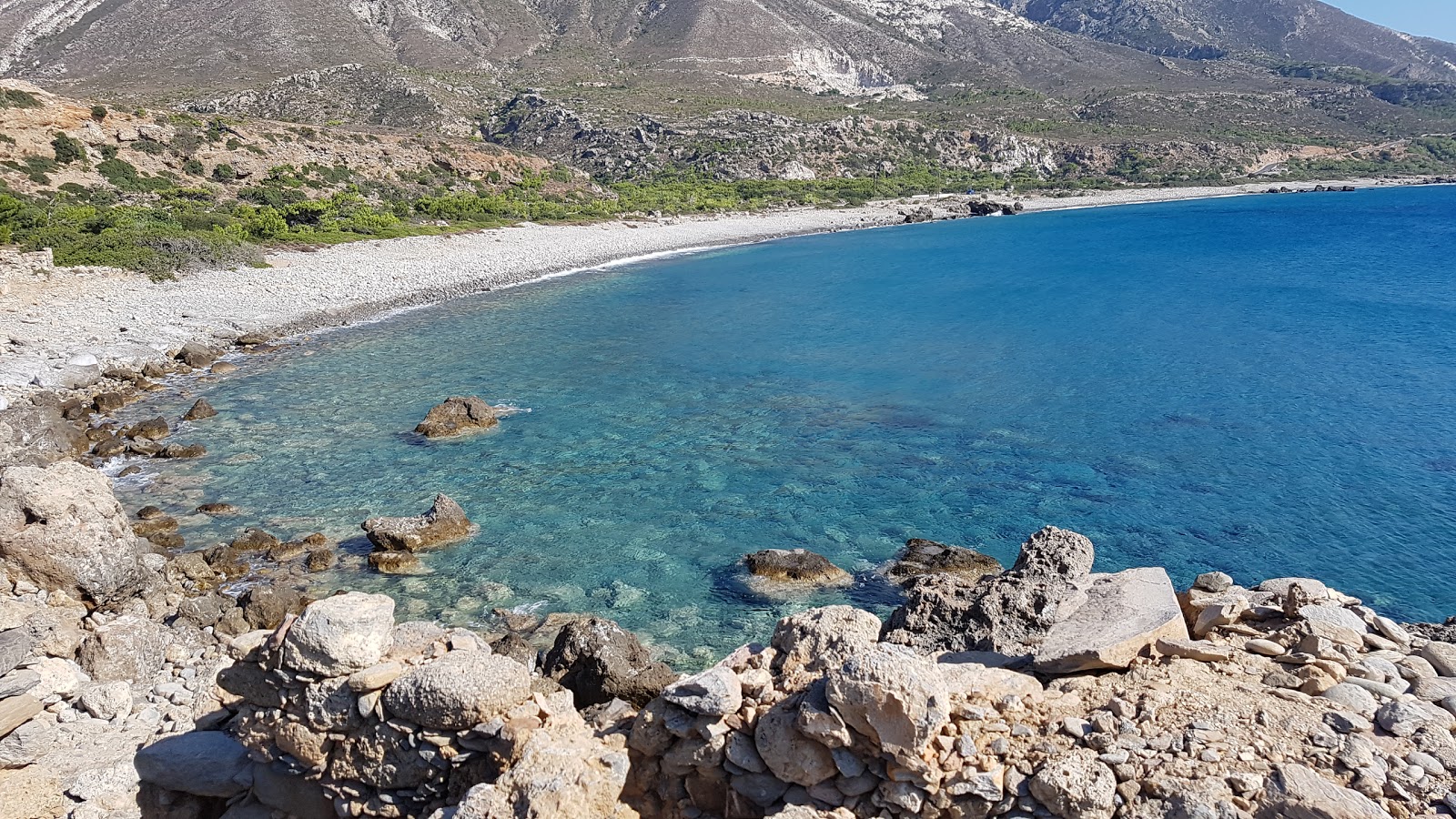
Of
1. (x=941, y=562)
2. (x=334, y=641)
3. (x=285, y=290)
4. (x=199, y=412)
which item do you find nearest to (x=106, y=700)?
(x=334, y=641)

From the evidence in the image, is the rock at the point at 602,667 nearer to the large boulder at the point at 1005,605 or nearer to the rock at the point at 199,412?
the large boulder at the point at 1005,605

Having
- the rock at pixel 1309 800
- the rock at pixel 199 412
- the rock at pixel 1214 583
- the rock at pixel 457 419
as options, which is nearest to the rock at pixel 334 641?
the rock at pixel 1309 800

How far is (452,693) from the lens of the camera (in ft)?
25.0

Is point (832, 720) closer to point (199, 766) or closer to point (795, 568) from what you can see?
point (199, 766)

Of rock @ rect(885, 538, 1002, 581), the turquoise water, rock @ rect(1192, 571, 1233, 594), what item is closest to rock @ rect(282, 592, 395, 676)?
the turquoise water

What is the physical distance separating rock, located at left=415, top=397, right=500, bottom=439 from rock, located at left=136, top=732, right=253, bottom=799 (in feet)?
52.6

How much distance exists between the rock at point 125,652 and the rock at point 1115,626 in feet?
37.9

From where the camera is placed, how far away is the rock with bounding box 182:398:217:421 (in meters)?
25.9

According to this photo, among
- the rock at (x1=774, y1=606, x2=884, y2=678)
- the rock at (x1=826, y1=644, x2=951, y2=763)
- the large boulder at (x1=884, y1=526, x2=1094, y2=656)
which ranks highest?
the rock at (x1=826, y1=644, x2=951, y2=763)

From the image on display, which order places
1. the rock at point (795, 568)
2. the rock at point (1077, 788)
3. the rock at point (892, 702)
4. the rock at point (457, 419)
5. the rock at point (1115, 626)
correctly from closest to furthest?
1. the rock at point (1077, 788)
2. the rock at point (892, 702)
3. the rock at point (1115, 626)
4. the rock at point (795, 568)
5. the rock at point (457, 419)

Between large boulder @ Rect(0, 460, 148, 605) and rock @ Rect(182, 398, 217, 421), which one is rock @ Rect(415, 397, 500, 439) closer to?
rock @ Rect(182, 398, 217, 421)

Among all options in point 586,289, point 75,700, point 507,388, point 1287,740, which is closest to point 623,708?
point 1287,740

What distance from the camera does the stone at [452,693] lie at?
764 cm

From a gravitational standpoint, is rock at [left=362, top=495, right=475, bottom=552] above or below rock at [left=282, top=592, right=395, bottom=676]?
below
